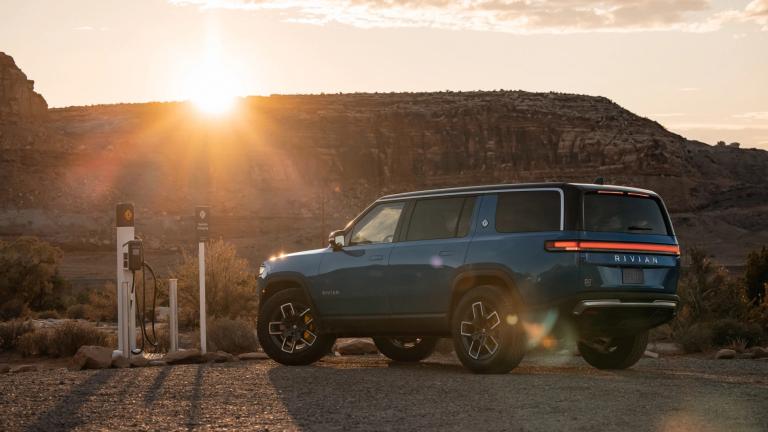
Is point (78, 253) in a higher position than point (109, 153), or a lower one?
lower

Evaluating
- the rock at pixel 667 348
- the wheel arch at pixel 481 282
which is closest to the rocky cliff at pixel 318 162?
the rock at pixel 667 348

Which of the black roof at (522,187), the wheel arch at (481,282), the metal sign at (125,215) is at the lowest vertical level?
the wheel arch at (481,282)

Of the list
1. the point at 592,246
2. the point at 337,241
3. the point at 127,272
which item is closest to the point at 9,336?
the point at 127,272

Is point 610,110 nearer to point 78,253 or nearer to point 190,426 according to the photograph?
point 78,253

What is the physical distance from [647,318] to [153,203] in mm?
79773

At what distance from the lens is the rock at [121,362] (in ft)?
47.4

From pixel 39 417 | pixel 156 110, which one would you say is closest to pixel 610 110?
pixel 156 110

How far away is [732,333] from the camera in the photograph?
19.2m

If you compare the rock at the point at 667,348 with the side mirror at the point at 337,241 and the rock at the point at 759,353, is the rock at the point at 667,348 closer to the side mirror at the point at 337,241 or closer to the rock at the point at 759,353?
the rock at the point at 759,353

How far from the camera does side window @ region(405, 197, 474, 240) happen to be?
501 inches

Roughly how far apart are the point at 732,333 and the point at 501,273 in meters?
8.73

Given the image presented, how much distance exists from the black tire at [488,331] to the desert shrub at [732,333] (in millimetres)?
8199

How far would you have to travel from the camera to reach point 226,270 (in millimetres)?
27906

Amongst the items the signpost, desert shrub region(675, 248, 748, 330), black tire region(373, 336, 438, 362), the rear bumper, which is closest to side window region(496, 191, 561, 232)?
the rear bumper
